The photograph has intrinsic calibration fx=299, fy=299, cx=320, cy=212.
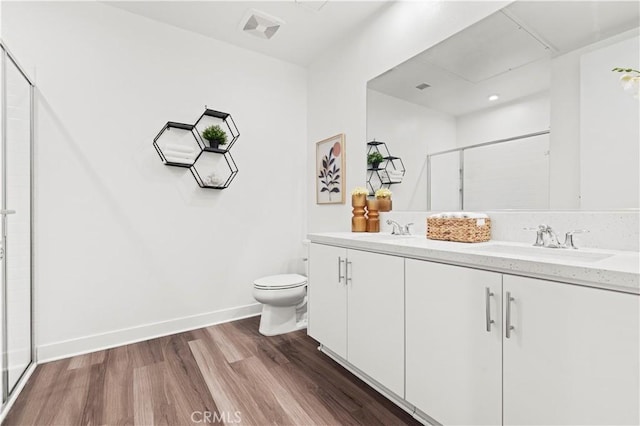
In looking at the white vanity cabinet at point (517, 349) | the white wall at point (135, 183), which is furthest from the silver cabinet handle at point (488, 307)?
the white wall at point (135, 183)

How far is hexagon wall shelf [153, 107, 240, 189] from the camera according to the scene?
2.38 m

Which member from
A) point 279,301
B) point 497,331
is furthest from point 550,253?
point 279,301

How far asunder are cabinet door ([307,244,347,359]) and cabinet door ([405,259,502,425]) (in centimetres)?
50

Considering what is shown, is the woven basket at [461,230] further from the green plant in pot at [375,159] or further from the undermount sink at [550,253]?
the green plant in pot at [375,159]

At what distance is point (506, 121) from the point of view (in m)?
1.65

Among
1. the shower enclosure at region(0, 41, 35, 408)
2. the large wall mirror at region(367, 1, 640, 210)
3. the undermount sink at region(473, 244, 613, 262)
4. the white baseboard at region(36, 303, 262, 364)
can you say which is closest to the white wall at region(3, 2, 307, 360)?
the white baseboard at region(36, 303, 262, 364)

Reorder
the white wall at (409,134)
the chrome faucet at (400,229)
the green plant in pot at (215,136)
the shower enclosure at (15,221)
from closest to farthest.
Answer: the shower enclosure at (15,221), the white wall at (409,134), the chrome faucet at (400,229), the green plant in pot at (215,136)

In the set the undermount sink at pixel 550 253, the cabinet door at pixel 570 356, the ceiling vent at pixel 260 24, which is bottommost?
the cabinet door at pixel 570 356

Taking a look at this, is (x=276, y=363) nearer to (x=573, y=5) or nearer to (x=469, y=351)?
(x=469, y=351)

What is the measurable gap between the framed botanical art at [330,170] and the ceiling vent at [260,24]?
3.36 ft

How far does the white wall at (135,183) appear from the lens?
2002 mm

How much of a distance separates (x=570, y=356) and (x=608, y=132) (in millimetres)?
1011

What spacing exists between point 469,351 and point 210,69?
2.77 m

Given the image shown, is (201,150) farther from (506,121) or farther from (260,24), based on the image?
A: (506,121)
